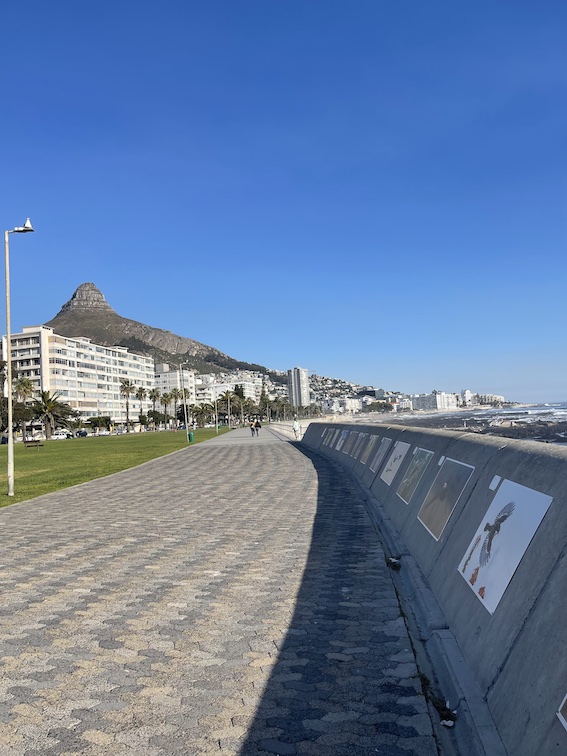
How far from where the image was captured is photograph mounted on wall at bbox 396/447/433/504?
30.0ft

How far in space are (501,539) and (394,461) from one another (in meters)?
8.39

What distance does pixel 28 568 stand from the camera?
7.95m

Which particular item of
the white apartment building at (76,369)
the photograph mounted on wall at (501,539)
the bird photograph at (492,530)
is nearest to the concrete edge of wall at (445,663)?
the photograph mounted on wall at (501,539)

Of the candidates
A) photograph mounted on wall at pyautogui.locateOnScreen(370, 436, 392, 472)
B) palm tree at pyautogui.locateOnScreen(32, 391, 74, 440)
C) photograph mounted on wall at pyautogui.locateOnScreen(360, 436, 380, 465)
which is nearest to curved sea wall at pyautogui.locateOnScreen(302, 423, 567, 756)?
photograph mounted on wall at pyautogui.locateOnScreen(370, 436, 392, 472)

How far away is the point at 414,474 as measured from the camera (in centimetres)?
975

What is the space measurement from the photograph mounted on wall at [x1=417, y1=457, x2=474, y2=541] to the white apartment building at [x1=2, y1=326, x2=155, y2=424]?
12726 centimetres

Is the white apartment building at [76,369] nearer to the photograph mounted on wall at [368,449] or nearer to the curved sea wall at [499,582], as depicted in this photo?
the photograph mounted on wall at [368,449]

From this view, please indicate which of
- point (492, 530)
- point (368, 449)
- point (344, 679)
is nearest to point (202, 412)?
point (368, 449)

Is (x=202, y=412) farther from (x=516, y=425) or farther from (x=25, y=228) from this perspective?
(x=25, y=228)

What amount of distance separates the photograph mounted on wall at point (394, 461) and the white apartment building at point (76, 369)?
122211 millimetres

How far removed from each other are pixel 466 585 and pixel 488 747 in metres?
1.85

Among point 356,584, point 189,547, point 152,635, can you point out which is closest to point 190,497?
point 189,547

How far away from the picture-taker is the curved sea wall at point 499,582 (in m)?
3.01

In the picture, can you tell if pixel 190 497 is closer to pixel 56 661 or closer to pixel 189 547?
pixel 189 547
